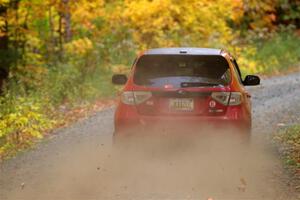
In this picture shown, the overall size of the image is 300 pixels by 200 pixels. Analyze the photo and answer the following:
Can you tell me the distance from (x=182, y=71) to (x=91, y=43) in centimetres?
1199

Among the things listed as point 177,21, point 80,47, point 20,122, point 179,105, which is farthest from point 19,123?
point 177,21

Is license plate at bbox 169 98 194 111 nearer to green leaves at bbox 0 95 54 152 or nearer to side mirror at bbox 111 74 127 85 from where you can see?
side mirror at bbox 111 74 127 85

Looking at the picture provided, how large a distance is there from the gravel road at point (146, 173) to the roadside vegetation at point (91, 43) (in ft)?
7.47

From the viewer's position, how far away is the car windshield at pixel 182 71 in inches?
309

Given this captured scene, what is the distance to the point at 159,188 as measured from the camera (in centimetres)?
733

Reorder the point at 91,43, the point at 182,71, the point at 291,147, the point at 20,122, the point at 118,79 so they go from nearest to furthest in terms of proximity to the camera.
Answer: the point at 182,71 < the point at 118,79 < the point at 291,147 < the point at 20,122 < the point at 91,43

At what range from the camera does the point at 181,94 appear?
7727mm

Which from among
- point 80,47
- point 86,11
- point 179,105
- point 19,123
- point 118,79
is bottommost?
point 80,47

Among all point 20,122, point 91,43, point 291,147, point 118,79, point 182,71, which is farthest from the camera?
point 91,43

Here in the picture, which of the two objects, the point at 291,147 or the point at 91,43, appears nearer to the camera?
the point at 291,147

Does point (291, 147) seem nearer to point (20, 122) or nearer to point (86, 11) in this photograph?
point (20, 122)

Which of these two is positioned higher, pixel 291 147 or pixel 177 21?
pixel 291 147

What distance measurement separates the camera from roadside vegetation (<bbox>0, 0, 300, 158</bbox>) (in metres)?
15.5

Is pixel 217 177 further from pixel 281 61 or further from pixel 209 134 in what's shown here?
pixel 281 61
